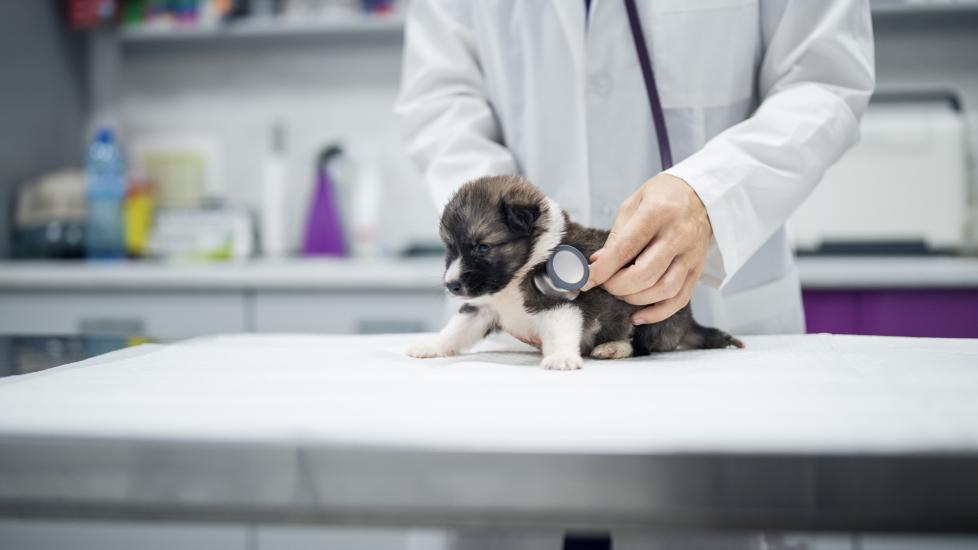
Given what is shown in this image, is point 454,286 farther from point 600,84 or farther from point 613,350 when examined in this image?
point 600,84

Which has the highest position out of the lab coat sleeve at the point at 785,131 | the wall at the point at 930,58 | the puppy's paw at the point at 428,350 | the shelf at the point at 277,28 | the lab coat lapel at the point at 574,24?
the shelf at the point at 277,28

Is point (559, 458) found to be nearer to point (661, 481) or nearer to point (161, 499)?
point (661, 481)

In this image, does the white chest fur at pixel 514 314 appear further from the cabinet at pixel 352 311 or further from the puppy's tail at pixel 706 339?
the cabinet at pixel 352 311

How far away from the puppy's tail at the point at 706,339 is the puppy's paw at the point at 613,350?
10 centimetres

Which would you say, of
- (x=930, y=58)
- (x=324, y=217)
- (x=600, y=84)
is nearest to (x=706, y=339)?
(x=600, y=84)

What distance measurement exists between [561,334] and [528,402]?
0.31 m

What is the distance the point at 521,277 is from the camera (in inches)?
36.3

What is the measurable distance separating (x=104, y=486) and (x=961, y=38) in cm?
292

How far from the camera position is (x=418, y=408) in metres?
0.55

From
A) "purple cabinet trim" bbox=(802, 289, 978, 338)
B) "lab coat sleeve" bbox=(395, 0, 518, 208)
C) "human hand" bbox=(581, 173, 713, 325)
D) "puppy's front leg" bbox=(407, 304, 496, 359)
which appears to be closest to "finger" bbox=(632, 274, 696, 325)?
"human hand" bbox=(581, 173, 713, 325)

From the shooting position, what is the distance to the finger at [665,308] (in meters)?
0.90

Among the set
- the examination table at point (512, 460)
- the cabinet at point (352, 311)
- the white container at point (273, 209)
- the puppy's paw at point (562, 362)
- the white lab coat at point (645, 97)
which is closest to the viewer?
the examination table at point (512, 460)

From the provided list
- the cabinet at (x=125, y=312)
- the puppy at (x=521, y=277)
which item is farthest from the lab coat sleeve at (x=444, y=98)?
the cabinet at (x=125, y=312)

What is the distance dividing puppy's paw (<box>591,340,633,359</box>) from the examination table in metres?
0.35
